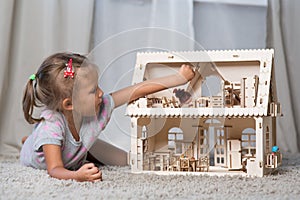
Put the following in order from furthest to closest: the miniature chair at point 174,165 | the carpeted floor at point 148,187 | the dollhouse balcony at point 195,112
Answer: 1. the miniature chair at point 174,165
2. the dollhouse balcony at point 195,112
3. the carpeted floor at point 148,187

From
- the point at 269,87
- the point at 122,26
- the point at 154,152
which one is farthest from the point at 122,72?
the point at 269,87

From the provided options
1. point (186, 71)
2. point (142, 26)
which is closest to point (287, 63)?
point (142, 26)

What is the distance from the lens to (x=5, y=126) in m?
1.89

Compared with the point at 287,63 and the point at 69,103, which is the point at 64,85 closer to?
the point at 69,103

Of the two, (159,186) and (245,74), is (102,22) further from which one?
(159,186)

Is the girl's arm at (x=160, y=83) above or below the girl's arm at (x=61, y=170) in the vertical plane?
above

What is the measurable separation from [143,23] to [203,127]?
76cm

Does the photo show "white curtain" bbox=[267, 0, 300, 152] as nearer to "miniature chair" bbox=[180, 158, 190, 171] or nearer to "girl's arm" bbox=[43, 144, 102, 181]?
"miniature chair" bbox=[180, 158, 190, 171]

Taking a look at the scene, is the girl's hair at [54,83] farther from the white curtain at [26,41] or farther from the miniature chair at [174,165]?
the white curtain at [26,41]

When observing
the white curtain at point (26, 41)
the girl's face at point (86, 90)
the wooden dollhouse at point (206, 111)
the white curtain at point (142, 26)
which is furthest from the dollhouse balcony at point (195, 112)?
the white curtain at point (26, 41)

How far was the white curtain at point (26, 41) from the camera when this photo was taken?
188cm

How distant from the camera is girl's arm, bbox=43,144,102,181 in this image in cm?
107

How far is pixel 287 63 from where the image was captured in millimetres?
1998

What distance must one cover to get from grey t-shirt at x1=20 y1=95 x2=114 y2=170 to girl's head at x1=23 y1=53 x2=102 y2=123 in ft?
0.13
